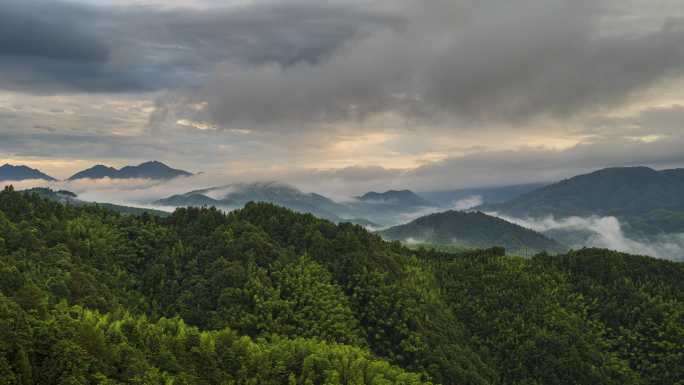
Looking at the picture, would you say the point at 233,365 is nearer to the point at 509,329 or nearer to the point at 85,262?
the point at 85,262

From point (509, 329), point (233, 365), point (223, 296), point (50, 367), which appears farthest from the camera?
point (509, 329)

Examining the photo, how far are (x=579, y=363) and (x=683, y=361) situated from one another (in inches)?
1470

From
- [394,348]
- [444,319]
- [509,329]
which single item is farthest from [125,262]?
[509,329]

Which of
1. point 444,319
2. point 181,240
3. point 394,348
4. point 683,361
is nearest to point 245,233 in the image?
point 181,240

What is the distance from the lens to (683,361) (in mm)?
186375

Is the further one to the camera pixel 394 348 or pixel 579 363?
pixel 579 363

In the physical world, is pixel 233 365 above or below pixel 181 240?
below

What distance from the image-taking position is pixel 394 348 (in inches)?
6668

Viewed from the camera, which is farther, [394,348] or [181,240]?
[181,240]

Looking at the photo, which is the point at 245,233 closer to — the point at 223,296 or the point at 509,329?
the point at 223,296

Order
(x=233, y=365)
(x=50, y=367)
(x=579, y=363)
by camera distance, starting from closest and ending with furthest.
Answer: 1. (x=50, y=367)
2. (x=233, y=365)
3. (x=579, y=363)

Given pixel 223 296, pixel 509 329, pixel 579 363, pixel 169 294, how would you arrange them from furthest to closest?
pixel 509 329 → pixel 579 363 → pixel 169 294 → pixel 223 296

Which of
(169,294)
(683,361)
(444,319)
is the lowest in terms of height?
(683,361)

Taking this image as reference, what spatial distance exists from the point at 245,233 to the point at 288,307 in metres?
37.0
